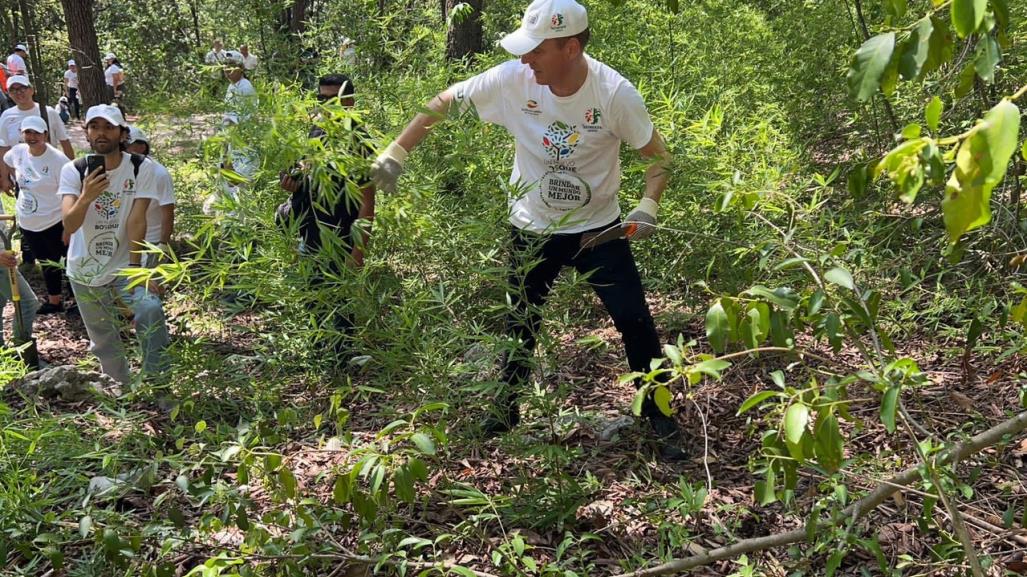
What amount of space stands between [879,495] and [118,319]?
139 inches

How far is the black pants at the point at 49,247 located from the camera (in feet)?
19.7

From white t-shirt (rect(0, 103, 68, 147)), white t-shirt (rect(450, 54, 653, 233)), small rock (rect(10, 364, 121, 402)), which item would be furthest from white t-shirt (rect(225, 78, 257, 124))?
white t-shirt (rect(0, 103, 68, 147))

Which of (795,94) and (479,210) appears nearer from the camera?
(479,210)

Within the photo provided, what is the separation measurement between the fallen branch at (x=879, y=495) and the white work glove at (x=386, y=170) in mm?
1431

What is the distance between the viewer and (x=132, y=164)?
4367 mm

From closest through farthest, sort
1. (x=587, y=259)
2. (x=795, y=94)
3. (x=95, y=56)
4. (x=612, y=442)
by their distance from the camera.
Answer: (x=587, y=259) → (x=612, y=442) → (x=795, y=94) → (x=95, y=56)

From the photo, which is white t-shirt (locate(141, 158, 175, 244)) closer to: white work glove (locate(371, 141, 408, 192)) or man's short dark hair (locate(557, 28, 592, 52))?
white work glove (locate(371, 141, 408, 192))

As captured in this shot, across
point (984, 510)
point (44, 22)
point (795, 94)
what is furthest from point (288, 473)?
point (44, 22)

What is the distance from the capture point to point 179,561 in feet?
8.96

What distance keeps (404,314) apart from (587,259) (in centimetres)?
96

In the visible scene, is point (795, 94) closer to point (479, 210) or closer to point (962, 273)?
point (962, 273)

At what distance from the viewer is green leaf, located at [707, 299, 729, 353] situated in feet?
5.37

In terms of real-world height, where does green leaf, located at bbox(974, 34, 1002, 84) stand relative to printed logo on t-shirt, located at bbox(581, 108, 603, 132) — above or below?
above

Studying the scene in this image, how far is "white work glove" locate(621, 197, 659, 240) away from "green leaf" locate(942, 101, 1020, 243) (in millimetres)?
1907
